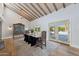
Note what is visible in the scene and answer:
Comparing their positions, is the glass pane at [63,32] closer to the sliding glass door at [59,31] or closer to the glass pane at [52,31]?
the sliding glass door at [59,31]

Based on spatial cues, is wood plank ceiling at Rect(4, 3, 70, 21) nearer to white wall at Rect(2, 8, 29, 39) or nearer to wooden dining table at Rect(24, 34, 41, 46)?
white wall at Rect(2, 8, 29, 39)

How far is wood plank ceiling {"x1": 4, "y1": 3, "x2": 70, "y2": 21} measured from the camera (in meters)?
2.80

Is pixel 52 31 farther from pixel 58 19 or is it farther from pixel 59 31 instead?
pixel 58 19

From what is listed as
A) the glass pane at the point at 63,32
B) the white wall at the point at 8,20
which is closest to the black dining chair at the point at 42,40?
the glass pane at the point at 63,32

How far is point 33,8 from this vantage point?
2867 mm

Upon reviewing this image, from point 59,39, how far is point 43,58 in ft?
2.28

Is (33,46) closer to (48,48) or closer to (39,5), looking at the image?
(48,48)

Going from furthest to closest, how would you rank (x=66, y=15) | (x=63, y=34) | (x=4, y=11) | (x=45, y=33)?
(x=66, y=15), (x=45, y=33), (x=63, y=34), (x=4, y=11)

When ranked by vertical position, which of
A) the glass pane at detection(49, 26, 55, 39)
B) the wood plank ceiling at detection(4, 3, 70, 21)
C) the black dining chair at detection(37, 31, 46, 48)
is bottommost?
the black dining chair at detection(37, 31, 46, 48)

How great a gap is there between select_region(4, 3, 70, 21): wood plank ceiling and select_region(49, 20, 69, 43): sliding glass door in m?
0.45

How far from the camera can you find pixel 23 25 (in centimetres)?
299

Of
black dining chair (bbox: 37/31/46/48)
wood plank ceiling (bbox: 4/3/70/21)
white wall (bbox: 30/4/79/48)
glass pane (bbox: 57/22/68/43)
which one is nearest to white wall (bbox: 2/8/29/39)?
wood plank ceiling (bbox: 4/3/70/21)

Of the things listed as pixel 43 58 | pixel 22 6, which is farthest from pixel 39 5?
pixel 43 58

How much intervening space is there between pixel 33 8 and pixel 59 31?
3.23ft
